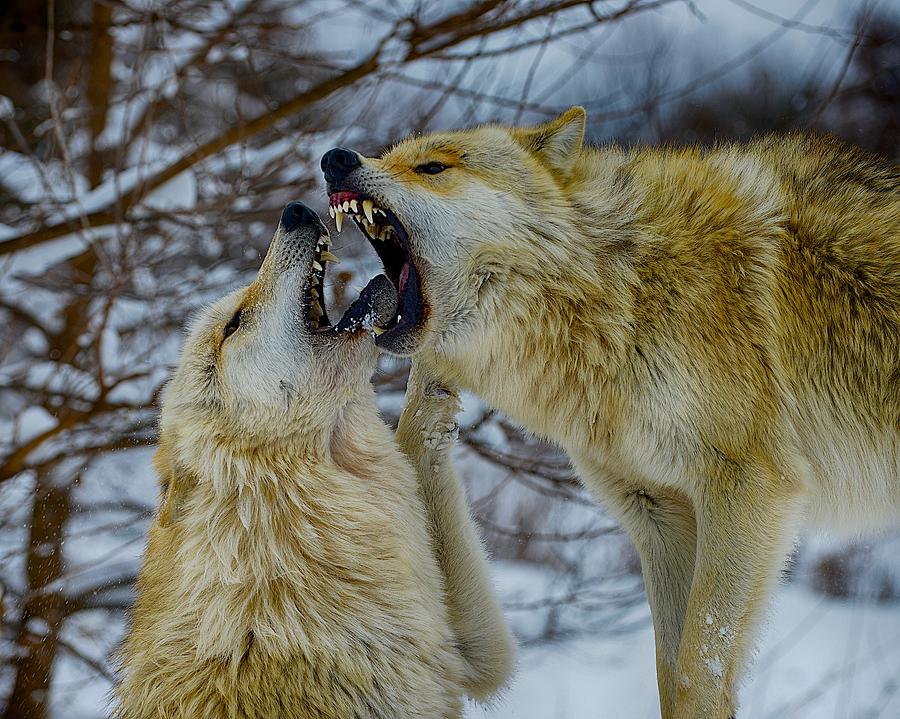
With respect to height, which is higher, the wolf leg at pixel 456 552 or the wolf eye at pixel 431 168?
the wolf eye at pixel 431 168

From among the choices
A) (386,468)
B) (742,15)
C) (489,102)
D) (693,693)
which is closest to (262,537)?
(386,468)

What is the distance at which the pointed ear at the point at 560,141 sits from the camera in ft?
Answer: 11.5

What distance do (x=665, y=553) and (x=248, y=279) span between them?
3686 millimetres

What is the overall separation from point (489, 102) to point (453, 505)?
9.80 ft

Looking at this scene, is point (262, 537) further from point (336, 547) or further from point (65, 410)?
point (65, 410)

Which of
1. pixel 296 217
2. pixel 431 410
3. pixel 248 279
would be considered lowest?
pixel 431 410

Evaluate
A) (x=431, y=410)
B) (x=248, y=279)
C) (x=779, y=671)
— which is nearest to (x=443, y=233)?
(x=431, y=410)

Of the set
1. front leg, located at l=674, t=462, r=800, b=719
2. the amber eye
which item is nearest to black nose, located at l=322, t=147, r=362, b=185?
the amber eye

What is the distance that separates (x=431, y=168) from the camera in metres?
3.37

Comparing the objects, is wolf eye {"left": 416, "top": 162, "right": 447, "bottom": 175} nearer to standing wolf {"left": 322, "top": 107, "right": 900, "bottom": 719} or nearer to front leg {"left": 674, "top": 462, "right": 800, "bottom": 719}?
standing wolf {"left": 322, "top": 107, "right": 900, "bottom": 719}

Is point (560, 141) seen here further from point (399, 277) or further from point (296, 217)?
point (296, 217)

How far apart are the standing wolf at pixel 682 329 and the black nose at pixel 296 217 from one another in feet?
0.73

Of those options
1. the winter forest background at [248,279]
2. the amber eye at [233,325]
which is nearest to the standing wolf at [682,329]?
the amber eye at [233,325]

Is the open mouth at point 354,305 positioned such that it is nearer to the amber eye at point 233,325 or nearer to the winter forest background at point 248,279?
the amber eye at point 233,325
